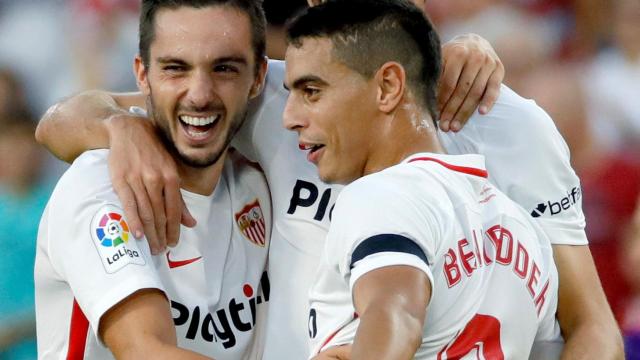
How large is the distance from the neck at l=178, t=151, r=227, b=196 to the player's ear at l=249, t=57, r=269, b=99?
0.20m

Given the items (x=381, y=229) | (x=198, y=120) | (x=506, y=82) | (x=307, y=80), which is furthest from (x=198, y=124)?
(x=506, y=82)

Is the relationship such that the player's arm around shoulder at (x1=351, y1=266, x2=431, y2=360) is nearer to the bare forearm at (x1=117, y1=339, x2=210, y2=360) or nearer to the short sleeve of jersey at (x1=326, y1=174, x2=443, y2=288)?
the short sleeve of jersey at (x1=326, y1=174, x2=443, y2=288)

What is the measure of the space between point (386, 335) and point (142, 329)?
2.69 feet

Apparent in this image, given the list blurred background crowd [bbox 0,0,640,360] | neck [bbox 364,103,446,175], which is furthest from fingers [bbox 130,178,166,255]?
blurred background crowd [bbox 0,0,640,360]

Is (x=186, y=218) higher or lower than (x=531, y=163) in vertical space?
lower

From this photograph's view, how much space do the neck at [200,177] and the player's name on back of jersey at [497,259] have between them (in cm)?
95

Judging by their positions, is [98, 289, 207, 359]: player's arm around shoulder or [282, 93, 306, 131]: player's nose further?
[282, 93, 306, 131]: player's nose

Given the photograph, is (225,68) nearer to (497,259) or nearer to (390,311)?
(497,259)

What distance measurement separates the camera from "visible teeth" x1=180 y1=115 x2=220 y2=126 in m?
2.90

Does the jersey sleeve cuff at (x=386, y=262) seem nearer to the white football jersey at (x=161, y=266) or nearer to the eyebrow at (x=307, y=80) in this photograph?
the eyebrow at (x=307, y=80)

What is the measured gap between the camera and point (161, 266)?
112 inches

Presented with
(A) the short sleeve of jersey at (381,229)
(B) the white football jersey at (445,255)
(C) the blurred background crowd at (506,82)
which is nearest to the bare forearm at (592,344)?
(B) the white football jersey at (445,255)

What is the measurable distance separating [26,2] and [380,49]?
3.21m

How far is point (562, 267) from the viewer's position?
9.24 feet
